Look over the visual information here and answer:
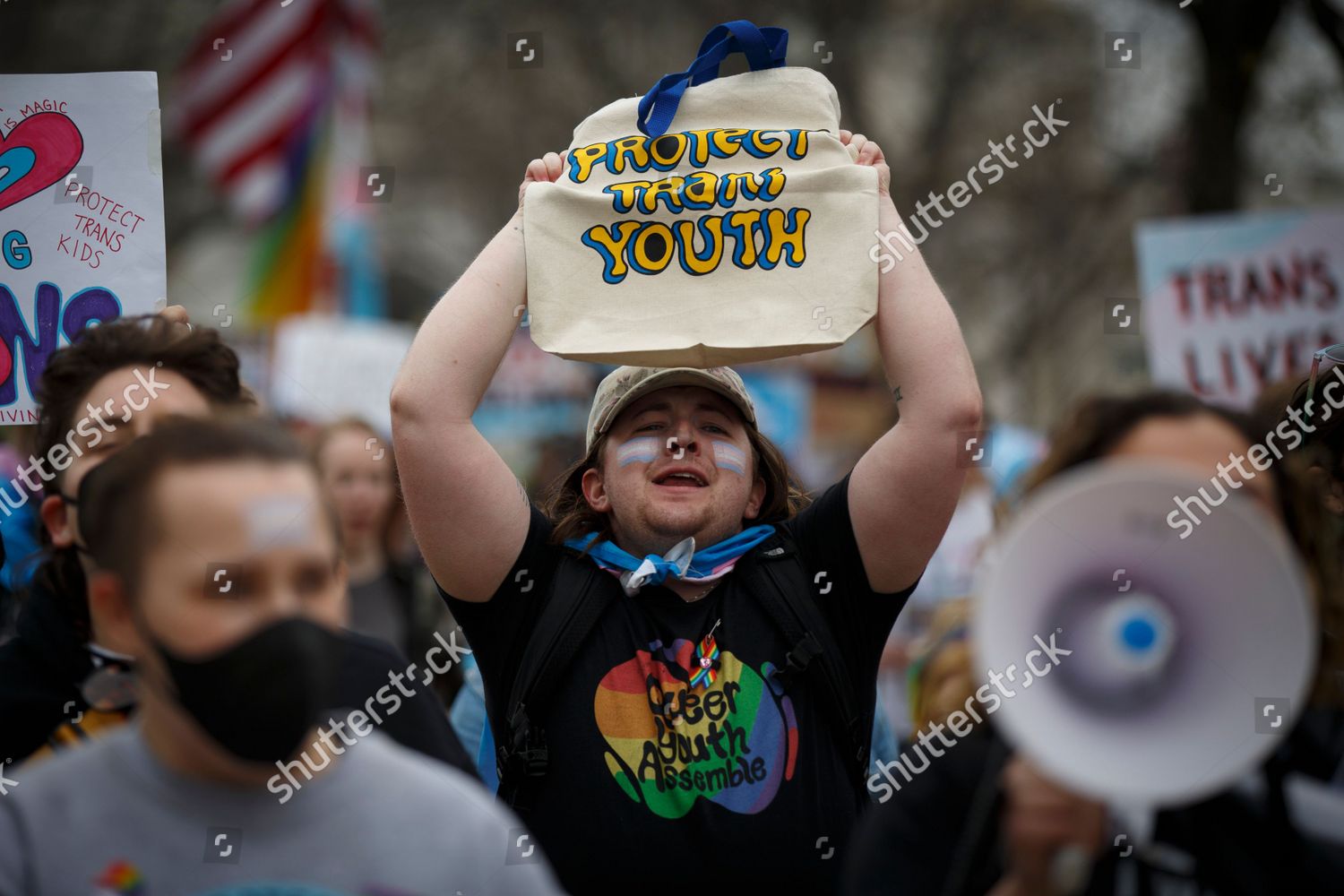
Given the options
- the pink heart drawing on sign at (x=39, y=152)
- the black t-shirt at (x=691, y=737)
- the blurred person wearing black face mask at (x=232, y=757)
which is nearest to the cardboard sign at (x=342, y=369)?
the pink heart drawing on sign at (x=39, y=152)

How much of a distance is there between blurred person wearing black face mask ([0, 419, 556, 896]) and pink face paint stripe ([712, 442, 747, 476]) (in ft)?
4.08

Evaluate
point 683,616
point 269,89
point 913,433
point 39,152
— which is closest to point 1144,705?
point 913,433

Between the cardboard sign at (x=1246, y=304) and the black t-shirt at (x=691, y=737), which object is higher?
the cardboard sign at (x=1246, y=304)

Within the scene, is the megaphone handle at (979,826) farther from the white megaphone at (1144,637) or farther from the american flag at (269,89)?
the american flag at (269,89)

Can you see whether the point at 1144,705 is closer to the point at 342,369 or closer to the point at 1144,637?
the point at 1144,637

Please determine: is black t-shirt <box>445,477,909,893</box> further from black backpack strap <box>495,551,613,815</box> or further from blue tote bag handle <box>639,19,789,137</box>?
blue tote bag handle <box>639,19,789,137</box>

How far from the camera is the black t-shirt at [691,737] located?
2.69 metres

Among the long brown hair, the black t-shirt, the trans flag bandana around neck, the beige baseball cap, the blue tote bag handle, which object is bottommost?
the black t-shirt

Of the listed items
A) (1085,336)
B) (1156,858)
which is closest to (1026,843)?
(1156,858)

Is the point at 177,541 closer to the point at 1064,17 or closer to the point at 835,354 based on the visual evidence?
the point at 1064,17

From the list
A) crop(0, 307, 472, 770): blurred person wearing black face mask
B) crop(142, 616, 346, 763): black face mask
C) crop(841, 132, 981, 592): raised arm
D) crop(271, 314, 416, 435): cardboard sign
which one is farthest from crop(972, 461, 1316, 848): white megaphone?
crop(271, 314, 416, 435): cardboard sign

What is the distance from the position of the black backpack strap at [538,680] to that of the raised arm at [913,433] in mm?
540

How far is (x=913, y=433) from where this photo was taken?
2713mm

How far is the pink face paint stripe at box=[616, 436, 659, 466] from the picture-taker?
3047 mm
